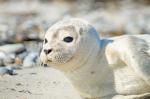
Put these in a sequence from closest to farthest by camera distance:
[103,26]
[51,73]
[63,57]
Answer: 1. [63,57]
2. [51,73]
3. [103,26]

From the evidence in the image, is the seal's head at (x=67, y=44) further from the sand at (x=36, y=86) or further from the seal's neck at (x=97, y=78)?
the sand at (x=36, y=86)

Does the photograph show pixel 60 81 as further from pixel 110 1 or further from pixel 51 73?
pixel 110 1

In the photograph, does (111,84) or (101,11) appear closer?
(111,84)

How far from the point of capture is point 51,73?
6707 millimetres

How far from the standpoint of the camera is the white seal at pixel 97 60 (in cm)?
433

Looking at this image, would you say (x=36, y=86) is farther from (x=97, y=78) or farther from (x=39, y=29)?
(x=39, y=29)

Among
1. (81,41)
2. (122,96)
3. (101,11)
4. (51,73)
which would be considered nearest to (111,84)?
(122,96)

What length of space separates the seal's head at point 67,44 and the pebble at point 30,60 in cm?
313

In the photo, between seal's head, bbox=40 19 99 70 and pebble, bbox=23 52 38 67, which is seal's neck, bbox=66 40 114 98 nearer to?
seal's head, bbox=40 19 99 70

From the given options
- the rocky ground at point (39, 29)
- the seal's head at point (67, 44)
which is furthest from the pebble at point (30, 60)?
the seal's head at point (67, 44)

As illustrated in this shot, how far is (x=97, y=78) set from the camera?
462cm

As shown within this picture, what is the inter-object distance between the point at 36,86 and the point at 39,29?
9429mm

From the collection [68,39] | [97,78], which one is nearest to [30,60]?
[97,78]

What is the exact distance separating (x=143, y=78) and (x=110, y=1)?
60.8 ft
